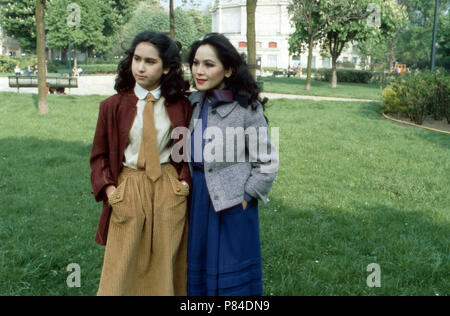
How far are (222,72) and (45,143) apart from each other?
697 cm

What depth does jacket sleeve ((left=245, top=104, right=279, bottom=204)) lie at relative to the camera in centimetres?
264

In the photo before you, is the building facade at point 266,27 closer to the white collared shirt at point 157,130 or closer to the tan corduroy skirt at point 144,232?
the white collared shirt at point 157,130

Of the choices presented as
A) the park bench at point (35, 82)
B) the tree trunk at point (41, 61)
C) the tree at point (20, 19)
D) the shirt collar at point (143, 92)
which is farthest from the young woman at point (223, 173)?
the tree at point (20, 19)

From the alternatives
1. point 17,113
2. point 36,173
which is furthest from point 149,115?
point 17,113

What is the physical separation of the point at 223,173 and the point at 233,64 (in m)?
0.64

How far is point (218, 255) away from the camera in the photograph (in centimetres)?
264

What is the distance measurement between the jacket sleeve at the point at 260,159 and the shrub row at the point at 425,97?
1086 cm

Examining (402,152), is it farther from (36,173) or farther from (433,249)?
(36,173)

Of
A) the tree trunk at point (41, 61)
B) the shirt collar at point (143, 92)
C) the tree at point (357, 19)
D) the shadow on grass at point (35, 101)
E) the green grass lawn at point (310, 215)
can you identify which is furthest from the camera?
the tree at point (357, 19)

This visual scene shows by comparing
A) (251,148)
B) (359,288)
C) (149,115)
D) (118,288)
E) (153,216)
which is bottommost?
(359,288)

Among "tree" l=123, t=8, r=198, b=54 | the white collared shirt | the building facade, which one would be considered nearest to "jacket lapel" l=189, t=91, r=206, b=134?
the white collared shirt

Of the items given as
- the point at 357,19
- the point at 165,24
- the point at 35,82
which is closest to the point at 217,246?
the point at 35,82

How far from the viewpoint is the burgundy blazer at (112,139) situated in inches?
103

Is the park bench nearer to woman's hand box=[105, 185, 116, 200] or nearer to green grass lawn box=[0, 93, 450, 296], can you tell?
green grass lawn box=[0, 93, 450, 296]
